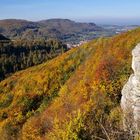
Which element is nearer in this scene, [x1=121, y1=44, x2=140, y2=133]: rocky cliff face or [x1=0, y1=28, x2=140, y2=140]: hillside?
[x1=121, y1=44, x2=140, y2=133]: rocky cliff face

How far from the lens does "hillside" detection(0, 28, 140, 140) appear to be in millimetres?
53531

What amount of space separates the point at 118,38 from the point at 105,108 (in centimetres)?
5483

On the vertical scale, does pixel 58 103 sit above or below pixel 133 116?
below

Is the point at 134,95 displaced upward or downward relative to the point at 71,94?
upward

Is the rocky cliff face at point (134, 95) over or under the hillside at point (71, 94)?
over

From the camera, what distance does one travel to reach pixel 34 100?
103 meters

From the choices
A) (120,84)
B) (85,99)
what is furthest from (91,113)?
(85,99)

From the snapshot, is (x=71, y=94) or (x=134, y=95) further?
(x=71, y=94)

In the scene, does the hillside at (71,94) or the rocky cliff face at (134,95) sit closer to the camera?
the rocky cliff face at (134,95)

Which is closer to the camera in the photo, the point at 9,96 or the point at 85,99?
the point at 85,99

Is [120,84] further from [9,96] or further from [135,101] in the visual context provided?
[9,96]

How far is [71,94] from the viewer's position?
88.2 metres

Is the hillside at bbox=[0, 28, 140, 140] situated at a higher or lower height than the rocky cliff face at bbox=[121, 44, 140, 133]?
lower

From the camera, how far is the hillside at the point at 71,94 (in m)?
53.5
